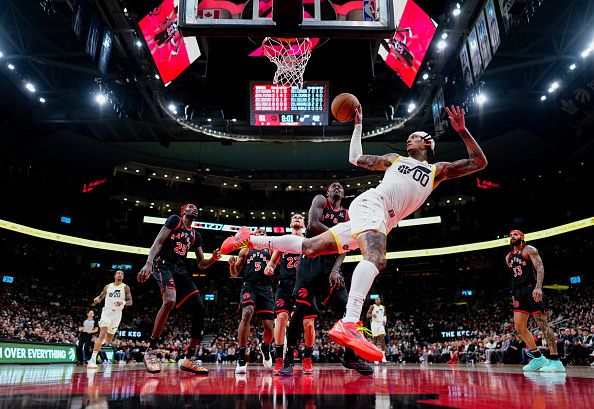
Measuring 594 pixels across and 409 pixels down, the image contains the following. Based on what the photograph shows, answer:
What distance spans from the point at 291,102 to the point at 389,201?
13.1 metres

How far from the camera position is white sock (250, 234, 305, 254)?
4461mm

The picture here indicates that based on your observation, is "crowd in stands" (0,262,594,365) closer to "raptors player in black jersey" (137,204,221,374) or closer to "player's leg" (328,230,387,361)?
"raptors player in black jersey" (137,204,221,374)

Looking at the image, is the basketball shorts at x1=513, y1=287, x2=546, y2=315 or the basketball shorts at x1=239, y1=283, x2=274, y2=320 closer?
the basketball shorts at x1=239, y1=283, x2=274, y2=320

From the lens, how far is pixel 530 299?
7.12m

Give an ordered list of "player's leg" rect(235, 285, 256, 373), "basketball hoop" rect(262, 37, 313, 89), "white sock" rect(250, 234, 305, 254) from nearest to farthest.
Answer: "white sock" rect(250, 234, 305, 254)
"player's leg" rect(235, 285, 256, 373)
"basketball hoop" rect(262, 37, 313, 89)

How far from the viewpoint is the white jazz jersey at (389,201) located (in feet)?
11.7

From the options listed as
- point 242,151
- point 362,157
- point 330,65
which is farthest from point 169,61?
point 242,151

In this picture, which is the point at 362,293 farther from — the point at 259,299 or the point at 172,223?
the point at 259,299

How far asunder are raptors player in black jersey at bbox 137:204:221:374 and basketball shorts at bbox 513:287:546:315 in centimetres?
494

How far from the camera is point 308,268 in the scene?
5.53 meters

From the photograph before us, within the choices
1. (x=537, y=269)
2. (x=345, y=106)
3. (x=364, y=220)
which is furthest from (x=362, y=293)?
(x=537, y=269)

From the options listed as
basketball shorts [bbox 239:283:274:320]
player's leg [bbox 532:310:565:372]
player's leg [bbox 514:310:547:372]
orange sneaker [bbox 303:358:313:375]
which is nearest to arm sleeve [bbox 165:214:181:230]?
basketball shorts [bbox 239:283:274:320]

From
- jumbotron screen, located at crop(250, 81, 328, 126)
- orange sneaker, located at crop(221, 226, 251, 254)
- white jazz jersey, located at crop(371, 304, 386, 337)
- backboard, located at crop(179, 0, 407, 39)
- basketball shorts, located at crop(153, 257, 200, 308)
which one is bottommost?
white jazz jersey, located at crop(371, 304, 386, 337)

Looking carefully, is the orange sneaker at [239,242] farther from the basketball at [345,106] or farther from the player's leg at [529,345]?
the player's leg at [529,345]
